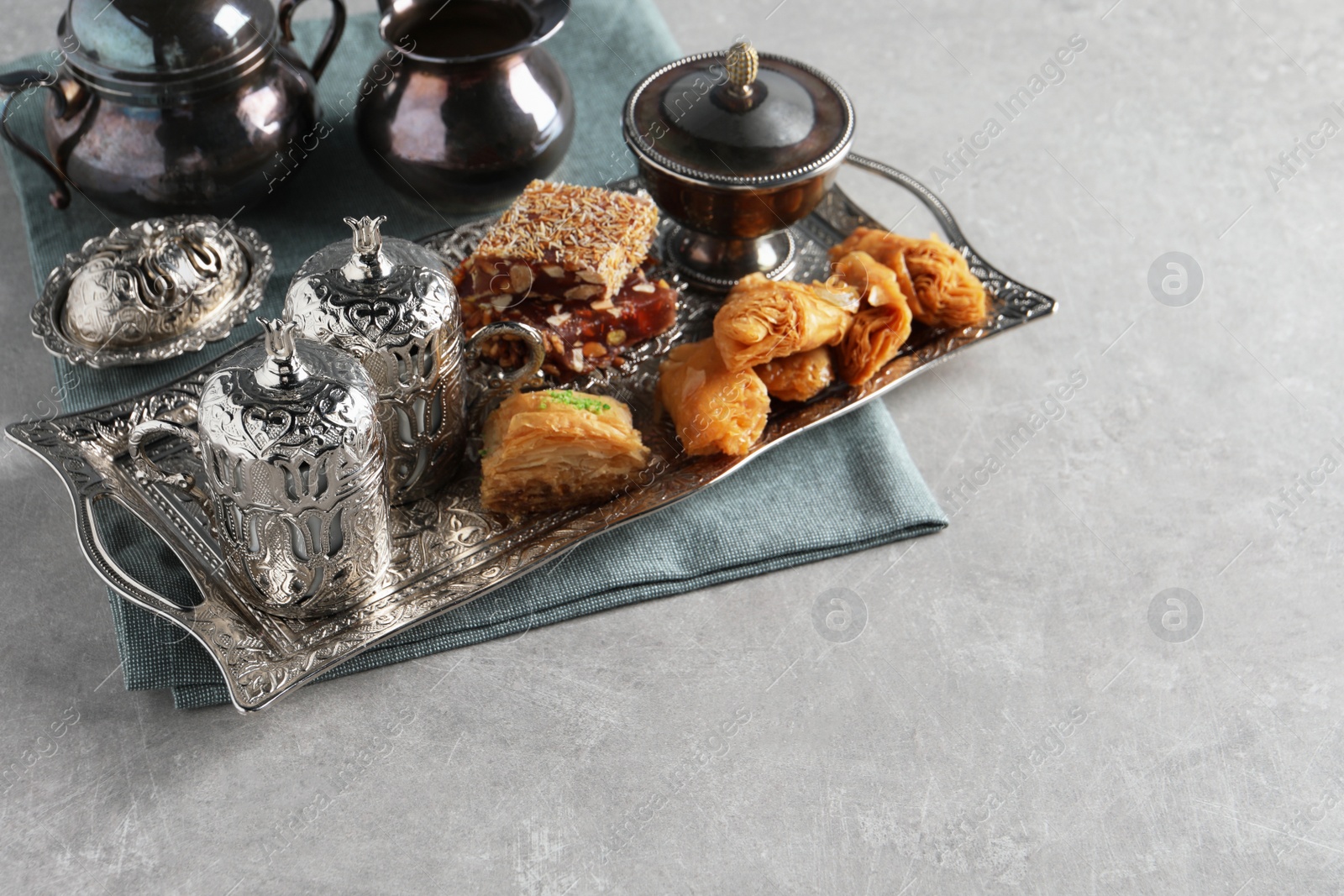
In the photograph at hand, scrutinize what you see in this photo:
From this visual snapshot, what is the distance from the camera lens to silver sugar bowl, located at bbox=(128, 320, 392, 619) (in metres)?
1.37

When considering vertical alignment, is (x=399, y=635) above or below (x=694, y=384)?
below

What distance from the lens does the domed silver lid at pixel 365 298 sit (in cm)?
153

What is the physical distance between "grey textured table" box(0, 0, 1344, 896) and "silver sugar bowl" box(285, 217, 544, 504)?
338 millimetres

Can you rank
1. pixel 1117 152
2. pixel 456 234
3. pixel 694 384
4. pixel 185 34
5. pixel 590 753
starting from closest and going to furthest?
pixel 590 753 → pixel 694 384 → pixel 185 34 → pixel 456 234 → pixel 1117 152

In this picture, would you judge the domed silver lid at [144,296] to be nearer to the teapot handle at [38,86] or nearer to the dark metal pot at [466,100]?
the teapot handle at [38,86]

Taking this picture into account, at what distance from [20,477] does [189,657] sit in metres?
0.52

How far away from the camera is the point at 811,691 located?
5.39ft

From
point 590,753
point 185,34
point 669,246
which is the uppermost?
point 185,34

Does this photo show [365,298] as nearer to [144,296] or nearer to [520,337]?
[520,337]

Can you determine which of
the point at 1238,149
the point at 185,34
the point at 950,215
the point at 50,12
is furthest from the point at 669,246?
the point at 50,12

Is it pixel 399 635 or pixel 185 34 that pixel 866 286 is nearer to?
pixel 399 635

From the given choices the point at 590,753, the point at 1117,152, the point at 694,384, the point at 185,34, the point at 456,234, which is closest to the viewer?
the point at 590,753

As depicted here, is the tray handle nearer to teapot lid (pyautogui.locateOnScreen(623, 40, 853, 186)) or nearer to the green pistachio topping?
teapot lid (pyautogui.locateOnScreen(623, 40, 853, 186))

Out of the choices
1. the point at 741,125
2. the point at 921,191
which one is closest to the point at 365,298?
the point at 741,125
